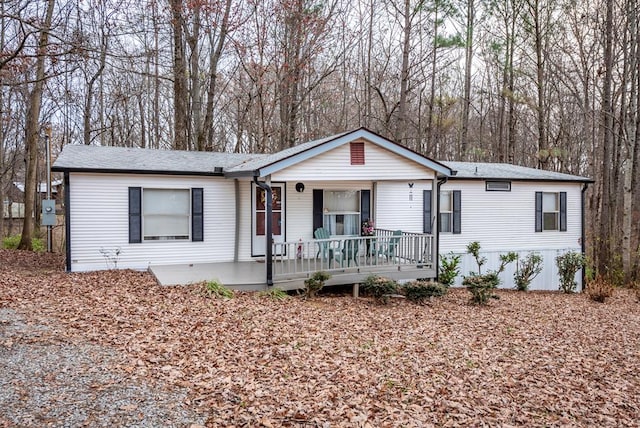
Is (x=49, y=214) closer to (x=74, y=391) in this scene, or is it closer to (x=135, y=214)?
(x=135, y=214)

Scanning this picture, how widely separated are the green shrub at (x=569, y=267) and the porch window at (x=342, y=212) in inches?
261

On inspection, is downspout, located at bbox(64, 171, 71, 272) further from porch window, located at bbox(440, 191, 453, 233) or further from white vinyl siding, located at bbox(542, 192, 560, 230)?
white vinyl siding, located at bbox(542, 192, 560, 230)

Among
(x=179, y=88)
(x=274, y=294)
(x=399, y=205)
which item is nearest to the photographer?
(x=274, y=294)

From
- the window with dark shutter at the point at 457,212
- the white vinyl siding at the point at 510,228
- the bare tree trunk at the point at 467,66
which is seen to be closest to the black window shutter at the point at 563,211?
the white vinyl siding at the point at 510,228

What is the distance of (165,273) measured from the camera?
9625mm

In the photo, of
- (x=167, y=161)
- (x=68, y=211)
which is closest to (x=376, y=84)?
(x=167, y=161)

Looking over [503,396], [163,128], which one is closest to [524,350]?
[503,396]

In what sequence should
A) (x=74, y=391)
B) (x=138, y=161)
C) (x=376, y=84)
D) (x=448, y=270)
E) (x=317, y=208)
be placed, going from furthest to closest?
(x=376, y=84) < (x=448, y=270) < (x=317, y=208) < (x=138, y=161) < (x=74, y=391)

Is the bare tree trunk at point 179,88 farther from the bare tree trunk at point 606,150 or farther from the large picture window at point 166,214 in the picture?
the bare tree trunk at point 606,150

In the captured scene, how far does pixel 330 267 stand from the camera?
33.0ft

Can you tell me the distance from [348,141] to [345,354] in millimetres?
5124

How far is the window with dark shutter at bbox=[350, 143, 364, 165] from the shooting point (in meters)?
9.89

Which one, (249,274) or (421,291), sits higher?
(249,274)

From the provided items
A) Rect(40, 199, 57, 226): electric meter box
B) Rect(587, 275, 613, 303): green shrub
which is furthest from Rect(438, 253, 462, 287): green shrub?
Rect(40, 199, 57, 226): electric meter box
